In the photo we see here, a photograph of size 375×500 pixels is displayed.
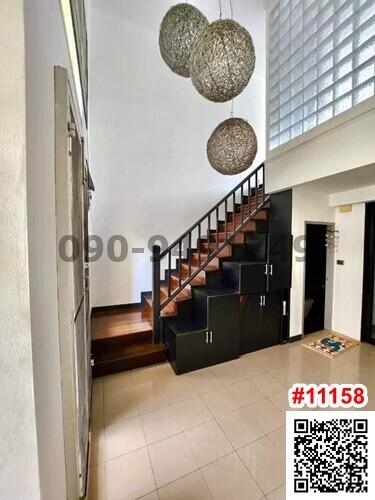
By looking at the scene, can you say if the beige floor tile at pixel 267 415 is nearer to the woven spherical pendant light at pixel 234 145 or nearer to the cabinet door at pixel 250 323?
the cabinet door at pixel 250 323

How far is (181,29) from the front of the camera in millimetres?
1900

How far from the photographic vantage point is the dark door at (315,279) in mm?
4012

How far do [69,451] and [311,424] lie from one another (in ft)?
6.19

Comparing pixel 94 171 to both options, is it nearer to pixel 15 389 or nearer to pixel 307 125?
pixel 307 125

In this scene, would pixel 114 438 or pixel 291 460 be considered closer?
pixel 291 460

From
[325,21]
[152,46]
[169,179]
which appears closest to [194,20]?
[325,21]

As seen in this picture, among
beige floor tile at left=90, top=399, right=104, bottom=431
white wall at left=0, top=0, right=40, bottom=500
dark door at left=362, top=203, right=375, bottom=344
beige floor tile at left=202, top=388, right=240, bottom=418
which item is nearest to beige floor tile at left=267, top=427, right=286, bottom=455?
beige floor tile at left=202, top=388, right=240, bottom=418

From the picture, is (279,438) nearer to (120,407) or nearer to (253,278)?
(120,407)

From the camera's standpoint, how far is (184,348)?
2762 millimetres

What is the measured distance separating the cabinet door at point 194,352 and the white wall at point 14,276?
2.27 m

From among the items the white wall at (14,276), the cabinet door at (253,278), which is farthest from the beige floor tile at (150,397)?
the white wall at (14,276)

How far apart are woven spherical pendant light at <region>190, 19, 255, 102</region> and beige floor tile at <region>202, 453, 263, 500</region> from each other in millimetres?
2661

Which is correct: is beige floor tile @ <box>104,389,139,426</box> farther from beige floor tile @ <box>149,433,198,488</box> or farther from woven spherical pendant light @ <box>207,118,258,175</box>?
woven spherical pendant light @ <box>207,118,258,175</box>

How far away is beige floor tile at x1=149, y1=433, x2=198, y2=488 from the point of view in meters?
1.59
